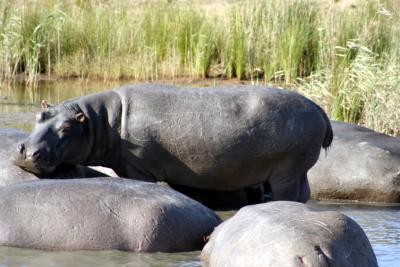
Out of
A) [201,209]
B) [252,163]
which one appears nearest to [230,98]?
[252,163]

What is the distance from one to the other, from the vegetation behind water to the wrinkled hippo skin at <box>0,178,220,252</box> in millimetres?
6630

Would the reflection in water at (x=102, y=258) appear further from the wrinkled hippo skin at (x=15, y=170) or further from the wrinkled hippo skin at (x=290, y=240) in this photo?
the wrinkled hippo skin at (x=15, y=170)

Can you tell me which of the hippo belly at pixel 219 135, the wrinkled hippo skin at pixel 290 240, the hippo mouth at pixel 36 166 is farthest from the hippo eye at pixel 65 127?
the wrinkled hippo skin at pixel 290 240

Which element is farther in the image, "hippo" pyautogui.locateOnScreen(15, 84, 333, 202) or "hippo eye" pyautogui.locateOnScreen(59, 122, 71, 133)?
"hippo" pyautogui.locateOnScreen(15, 84, 333, 202)

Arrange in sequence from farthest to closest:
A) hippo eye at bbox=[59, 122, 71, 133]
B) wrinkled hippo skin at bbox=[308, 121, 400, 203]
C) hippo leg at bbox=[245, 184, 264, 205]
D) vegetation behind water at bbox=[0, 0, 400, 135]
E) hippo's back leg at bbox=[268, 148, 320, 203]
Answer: vegetation behind water at bbox=[0, 0, 400, 135] < wrinkled hippo skin at bbox=[308, 121, 400, 203] < hippo leg at bbox=[245, 184, 264, 205] < hippo's back leg at bbox=[268, 148, 320, 203] < hippo eye at bbox=[59, 122, 71, 133]

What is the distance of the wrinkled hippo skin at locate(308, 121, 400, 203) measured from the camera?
30.7ft

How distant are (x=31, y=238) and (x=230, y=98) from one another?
201 cm

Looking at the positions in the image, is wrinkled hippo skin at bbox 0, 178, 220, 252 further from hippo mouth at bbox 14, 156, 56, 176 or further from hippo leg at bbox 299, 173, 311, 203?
hippo leg at bbox 299, 173, 311, 203

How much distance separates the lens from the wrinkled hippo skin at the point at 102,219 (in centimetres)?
668

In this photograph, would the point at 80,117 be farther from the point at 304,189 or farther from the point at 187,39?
the point at 187,39

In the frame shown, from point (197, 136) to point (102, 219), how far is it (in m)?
1.49

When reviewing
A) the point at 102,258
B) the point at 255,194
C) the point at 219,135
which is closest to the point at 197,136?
the point at 219,135

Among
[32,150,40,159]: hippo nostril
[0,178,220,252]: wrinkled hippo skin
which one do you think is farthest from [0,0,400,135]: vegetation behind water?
[0,178,220,252]: wrinkled hippo skin

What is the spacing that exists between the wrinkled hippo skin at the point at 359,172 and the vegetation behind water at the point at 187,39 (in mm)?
3718
